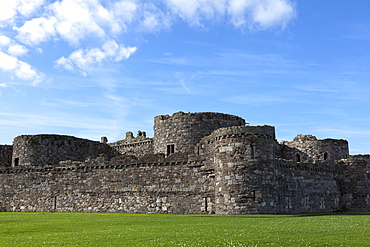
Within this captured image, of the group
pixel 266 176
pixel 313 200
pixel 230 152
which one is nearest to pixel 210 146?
pixel 230 152

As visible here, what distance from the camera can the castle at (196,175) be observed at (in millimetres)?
26547

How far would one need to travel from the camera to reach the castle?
2655 cm

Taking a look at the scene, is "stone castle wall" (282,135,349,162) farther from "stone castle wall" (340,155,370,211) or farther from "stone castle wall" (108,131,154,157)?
"stone castle wall" (108,131,154,157)

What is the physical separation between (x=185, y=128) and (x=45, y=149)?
Result: 15365 millimetres

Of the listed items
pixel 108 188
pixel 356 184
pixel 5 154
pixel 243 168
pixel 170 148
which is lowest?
pixel 108 188

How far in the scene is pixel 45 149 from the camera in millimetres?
41344

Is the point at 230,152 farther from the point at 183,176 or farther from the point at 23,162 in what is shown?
the point at 23,162

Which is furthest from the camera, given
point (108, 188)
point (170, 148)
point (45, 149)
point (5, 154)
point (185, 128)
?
point (5, 154)

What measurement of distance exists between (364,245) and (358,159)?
2707 centimetres

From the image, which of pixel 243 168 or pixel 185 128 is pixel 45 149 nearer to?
pixel 185 128

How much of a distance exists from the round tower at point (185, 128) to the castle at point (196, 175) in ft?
0.28

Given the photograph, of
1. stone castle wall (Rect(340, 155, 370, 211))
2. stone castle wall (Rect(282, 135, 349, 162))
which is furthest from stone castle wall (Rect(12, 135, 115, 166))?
stone castle wall (Rect(340, 155, 370, 211))

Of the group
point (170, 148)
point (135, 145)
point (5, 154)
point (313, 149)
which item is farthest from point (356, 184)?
point (5, 154)

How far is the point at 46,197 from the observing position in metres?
35.4
